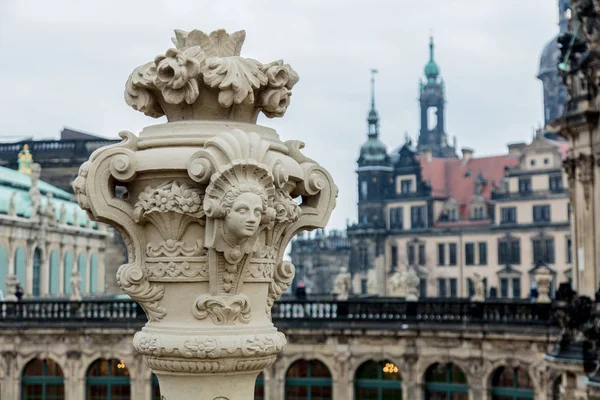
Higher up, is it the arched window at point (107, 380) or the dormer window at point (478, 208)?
the dormer window at point (478, 208)

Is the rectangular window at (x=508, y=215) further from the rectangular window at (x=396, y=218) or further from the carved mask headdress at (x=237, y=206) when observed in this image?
the carved mask headdress at (x=237, y=206)

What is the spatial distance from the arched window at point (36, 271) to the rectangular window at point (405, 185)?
154ft

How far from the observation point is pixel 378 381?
33.8 meters

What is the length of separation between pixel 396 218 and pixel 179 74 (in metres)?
80.8

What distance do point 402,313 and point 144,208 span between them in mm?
29169

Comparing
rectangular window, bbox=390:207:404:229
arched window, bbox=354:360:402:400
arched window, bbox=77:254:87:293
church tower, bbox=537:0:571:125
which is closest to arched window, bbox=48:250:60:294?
arched window, bbox=77:254:87:293

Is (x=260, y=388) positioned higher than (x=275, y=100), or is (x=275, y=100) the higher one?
(x=275, y=100)

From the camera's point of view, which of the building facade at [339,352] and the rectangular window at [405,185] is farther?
the rectangular window at [405,185]

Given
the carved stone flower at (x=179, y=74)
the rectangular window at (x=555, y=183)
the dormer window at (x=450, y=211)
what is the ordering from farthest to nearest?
the dormer window at (x=450, y=211) < the rectangular window at (x=555, y=183) < the carved stone flower at (x=179, y=74)

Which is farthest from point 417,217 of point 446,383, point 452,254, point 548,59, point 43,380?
point 43,380

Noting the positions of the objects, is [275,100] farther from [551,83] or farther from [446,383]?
[551,83]

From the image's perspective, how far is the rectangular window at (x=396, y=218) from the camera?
84875 mm

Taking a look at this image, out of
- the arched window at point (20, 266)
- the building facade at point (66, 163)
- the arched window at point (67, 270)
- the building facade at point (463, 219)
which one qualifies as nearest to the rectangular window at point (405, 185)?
the building facade at point (463, 219)

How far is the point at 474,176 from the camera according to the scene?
275ft
